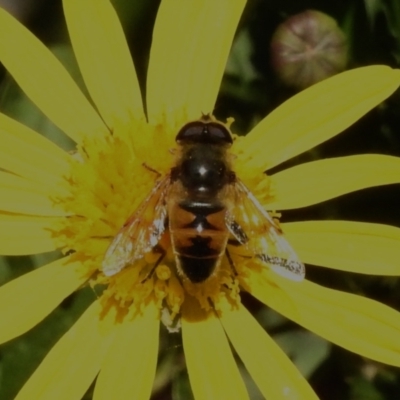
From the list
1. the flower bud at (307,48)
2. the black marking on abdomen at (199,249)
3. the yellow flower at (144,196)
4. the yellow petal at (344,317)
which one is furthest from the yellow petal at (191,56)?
the black marking on abdomen at (199,249)

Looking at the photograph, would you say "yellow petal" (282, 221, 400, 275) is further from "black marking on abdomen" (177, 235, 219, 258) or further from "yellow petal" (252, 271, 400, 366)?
"black marking on abdomen" (177, 235, 219, 258)

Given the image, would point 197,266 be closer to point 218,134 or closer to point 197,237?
point 197,237

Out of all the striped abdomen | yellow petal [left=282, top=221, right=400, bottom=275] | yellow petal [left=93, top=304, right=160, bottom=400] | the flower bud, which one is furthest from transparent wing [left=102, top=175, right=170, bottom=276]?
the flower bud

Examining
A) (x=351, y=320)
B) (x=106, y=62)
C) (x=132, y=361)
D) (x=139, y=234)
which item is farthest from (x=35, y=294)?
(x=351, y=320)

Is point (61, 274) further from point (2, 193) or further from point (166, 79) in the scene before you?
point (166, 79)

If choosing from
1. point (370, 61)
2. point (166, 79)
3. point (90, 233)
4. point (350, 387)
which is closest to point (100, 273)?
point (90, 233)

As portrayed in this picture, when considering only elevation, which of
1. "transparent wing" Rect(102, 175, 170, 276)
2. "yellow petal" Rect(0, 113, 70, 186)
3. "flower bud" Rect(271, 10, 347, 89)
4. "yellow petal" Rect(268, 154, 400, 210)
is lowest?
"transparent wing" Rect(102, 175, 170, 276)

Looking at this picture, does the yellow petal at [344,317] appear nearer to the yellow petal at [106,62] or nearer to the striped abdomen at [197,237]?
the striped abdomen at [197,237]
